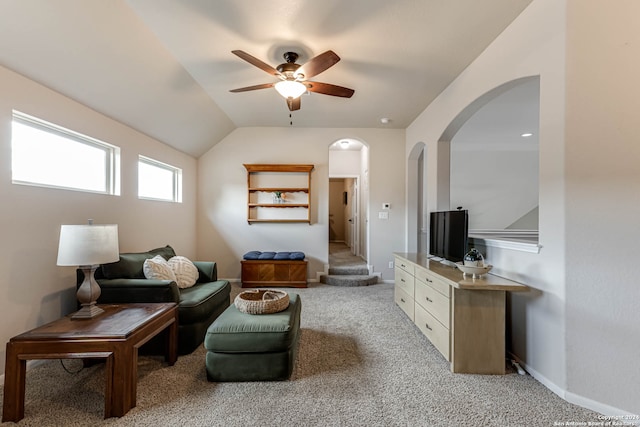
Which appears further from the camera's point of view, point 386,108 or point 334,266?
point 334,266

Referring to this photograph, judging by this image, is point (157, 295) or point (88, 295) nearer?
point (88, 295)

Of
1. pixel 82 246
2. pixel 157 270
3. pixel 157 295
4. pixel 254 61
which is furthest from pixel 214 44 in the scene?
pixel 157 295

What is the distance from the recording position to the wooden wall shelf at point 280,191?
503 cm

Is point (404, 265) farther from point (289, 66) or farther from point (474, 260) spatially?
point (289, 66)

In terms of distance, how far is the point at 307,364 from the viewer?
225 centimetres

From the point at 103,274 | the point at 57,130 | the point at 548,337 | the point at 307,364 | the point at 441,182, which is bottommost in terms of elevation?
the point at 307,364

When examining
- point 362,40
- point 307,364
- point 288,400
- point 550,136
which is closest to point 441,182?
point 550,136

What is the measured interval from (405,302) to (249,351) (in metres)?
2.07

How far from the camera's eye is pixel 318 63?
2318 millimetres

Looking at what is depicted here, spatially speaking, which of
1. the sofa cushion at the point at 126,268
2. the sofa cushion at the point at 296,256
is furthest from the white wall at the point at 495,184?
the sofa cushion at the point at 126,268

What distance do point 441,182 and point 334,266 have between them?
257 cm

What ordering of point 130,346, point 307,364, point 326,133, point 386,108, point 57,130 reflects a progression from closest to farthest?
point 130,346
point 307,364
point 57,130
point 386,108
point 326,133

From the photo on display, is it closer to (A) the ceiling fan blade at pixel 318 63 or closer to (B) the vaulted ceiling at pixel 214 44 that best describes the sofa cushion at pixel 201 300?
(B) the vaulted ceiling at pixel 214 44

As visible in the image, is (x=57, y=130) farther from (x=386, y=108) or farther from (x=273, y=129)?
(x=386, y=108)
